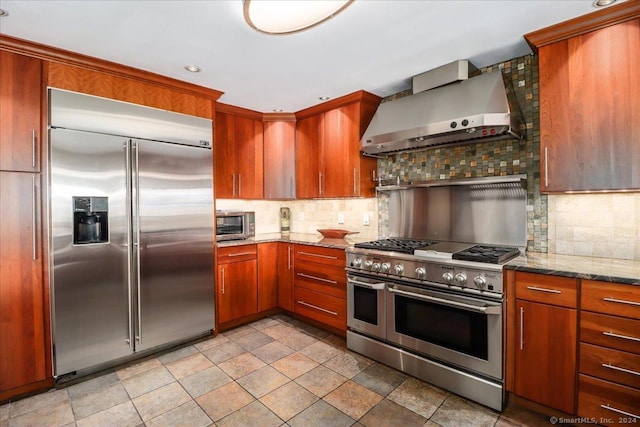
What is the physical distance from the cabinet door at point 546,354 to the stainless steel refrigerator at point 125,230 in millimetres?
2668

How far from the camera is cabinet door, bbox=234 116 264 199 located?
3748mm

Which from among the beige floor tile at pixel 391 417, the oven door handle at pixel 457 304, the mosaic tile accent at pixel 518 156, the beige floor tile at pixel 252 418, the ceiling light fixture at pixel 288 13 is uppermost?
the ceiling light fixture at pixel 288 13

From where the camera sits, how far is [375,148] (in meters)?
3.01

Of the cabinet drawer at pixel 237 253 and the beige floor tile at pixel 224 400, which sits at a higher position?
the cabinet drawer at pixel 237 253

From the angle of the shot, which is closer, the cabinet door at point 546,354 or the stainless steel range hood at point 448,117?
the cabinet door at point 546,354

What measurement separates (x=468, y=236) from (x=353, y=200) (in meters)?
1.37

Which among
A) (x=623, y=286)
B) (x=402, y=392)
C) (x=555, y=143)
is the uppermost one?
(x=555, y=143)

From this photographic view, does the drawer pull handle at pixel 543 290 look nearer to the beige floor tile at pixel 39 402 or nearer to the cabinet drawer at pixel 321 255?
the cabinet drawer at pixel 321 255

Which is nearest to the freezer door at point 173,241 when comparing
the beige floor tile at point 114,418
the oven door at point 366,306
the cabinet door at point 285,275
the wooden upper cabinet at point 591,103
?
the beige floor tile at point 114,418

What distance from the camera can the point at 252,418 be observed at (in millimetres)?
1980

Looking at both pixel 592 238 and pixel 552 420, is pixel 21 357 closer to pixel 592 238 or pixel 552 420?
pixel 552 420

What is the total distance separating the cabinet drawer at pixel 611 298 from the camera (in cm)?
161

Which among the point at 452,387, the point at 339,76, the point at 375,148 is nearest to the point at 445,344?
the point at 452,387

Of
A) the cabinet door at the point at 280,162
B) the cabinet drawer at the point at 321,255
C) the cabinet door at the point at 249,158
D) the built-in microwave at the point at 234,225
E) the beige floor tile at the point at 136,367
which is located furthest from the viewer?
the cabinet door at the point at 280,162
